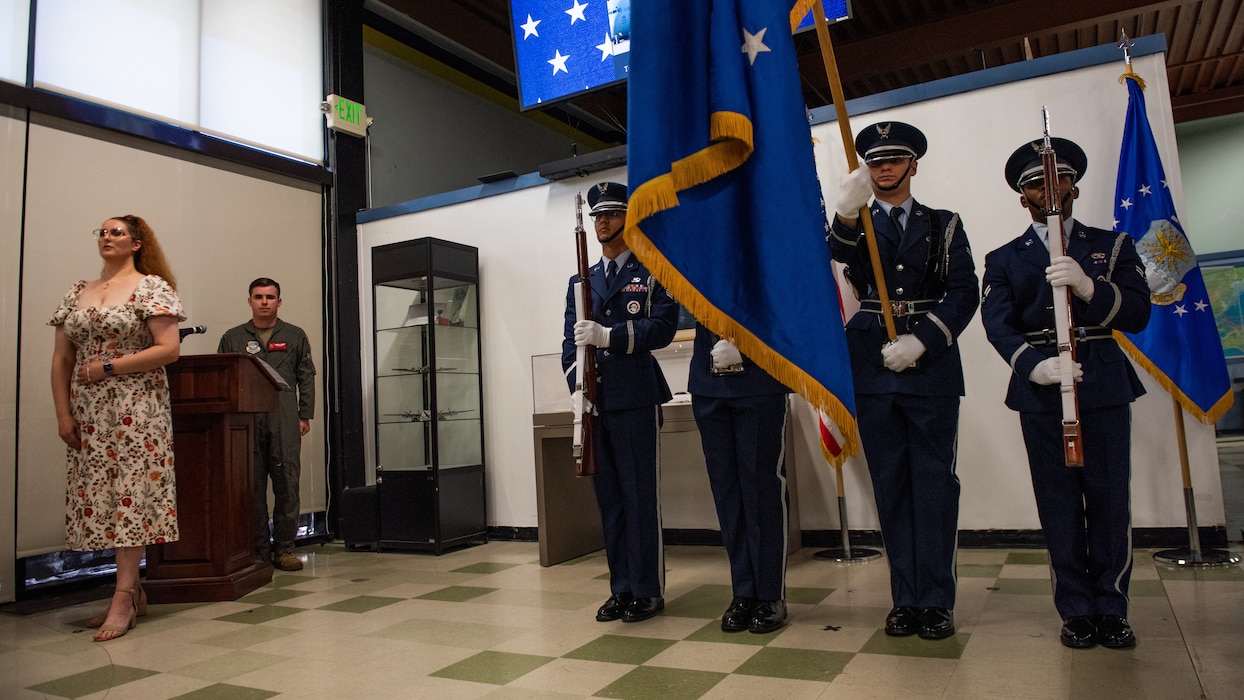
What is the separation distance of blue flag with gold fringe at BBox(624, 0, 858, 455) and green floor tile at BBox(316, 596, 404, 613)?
7.23ft

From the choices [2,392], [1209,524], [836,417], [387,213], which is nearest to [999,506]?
[1209,524]

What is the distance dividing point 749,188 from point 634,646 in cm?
149

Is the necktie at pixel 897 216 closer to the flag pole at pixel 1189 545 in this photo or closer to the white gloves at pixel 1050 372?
the white gloves at pixel 1050 372

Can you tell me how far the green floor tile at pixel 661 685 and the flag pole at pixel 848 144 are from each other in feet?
3.87

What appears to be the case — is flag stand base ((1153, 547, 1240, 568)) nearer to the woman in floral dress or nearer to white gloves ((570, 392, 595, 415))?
white gloves ((570, 392, 595, 415))

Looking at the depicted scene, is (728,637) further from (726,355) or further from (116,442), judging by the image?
(116,442)

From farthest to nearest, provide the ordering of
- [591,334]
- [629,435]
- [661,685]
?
[629,435], [591,334], [661,685]

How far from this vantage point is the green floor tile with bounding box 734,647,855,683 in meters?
2.21

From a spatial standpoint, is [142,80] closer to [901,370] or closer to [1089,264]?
[901,370]

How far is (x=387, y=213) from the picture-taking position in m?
6.15

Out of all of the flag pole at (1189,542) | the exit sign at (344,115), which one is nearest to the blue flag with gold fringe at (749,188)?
the flag pole at (1189,542)

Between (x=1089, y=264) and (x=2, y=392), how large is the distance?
4932 millimetres

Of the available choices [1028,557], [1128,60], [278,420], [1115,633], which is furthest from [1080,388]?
[278,420]

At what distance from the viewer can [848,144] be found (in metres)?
2.27
